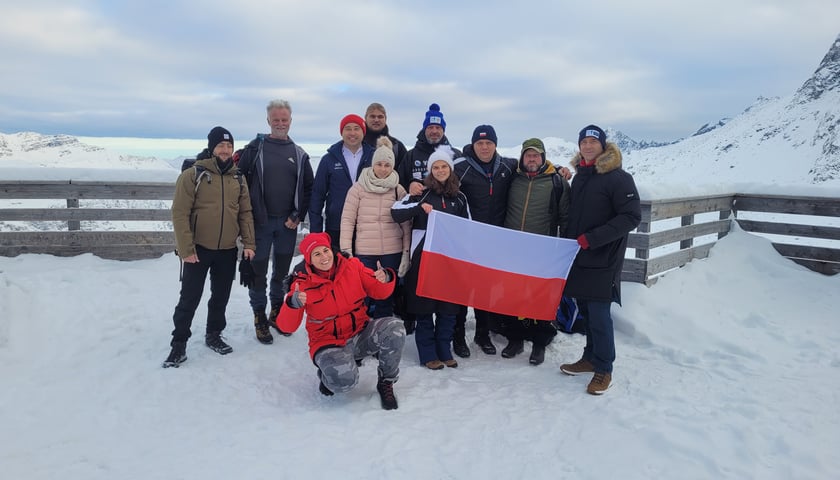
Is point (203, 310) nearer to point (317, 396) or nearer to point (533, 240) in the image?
point (317, 396)

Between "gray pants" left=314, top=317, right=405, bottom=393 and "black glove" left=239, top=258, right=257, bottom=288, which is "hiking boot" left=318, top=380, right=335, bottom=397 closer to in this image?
"gray pants" left=314, top=317, right=405, bottom=393

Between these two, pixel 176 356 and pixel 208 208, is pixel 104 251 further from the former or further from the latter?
pixel 208 208

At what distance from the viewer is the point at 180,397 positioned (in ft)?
14.4

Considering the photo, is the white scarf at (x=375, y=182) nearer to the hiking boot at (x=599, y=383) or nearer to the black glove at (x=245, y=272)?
the black glove at (x=245, y=272)

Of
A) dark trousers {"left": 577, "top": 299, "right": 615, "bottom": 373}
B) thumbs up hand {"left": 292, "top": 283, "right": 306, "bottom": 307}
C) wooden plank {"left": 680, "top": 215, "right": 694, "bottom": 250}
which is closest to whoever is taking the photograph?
thumbs up hand {"left": 292, "top": 283, "right": 306, "bottom": 307}

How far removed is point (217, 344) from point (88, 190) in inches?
170

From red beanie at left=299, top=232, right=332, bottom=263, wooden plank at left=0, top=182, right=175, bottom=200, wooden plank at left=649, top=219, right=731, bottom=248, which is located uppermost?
wooden plank at left=0, top=182, right=175, bottom=200

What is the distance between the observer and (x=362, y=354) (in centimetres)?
446

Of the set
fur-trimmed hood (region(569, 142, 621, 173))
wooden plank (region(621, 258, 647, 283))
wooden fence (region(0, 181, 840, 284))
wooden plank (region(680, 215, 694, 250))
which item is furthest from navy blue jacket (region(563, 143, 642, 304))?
wooden plank (region(680, 215, 694, 250))

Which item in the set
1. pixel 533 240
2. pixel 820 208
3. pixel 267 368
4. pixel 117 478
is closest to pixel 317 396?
pixel 267 368

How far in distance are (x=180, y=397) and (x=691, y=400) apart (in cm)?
409

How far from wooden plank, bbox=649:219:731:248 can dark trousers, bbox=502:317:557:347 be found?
2.05 m

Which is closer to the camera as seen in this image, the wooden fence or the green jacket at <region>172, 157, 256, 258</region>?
the green jacket at <region>172, 157, 256, 258</region>

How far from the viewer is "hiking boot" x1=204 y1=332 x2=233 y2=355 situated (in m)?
5.27
